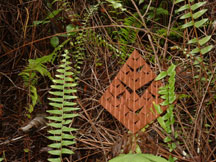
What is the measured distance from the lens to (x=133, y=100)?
1191 mm

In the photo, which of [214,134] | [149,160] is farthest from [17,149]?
[214,134]

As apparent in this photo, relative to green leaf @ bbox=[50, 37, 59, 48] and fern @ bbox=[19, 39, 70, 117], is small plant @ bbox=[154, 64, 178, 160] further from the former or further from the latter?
green leaf @ bbox=[50, 37, 59, 48]

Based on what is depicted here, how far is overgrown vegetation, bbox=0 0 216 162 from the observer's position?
1.16 meters

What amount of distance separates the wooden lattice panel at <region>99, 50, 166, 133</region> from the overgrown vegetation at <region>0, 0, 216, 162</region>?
55mm

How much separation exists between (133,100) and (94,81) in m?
0.43

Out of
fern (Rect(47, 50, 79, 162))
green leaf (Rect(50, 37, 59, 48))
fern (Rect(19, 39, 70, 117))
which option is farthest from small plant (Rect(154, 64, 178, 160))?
green leaf (Rect(50, 37, 59, 48))

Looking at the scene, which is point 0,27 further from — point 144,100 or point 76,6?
point 144,100

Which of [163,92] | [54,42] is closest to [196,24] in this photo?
[163,92]

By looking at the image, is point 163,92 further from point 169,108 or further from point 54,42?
point 54,42

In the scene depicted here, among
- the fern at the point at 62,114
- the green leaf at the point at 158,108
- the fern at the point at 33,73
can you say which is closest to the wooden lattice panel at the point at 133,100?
the green leaf at the point at 158,108

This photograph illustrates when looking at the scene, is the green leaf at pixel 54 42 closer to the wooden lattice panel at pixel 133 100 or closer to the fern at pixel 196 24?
the wooden lattice panel at pixel 133 100

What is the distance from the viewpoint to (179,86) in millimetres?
1346

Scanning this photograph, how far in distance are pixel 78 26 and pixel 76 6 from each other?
20cm

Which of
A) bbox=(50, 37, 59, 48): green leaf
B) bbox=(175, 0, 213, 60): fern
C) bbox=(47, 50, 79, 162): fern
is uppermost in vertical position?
bbox=(50, 37, 59, 48): green leaf
